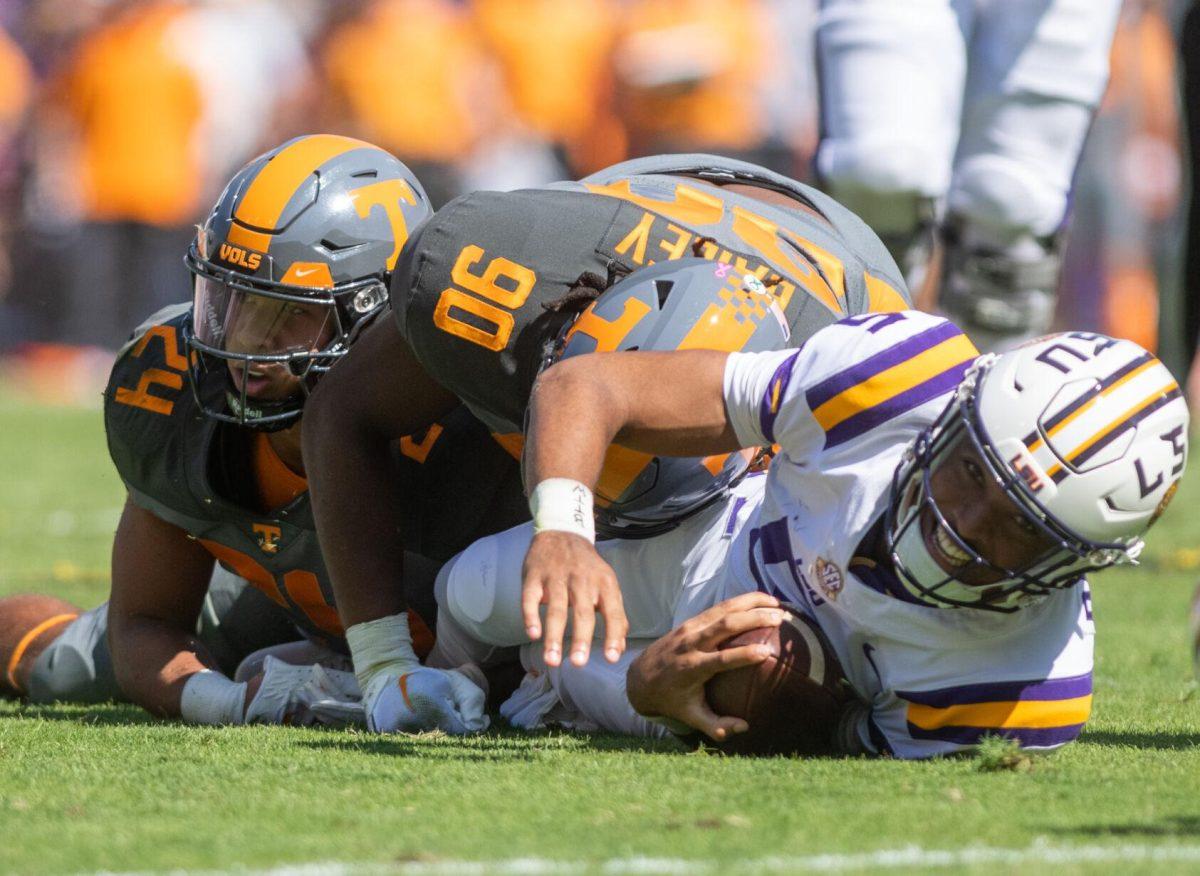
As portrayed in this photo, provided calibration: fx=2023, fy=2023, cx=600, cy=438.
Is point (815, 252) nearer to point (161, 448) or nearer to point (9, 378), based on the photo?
point (161, 448)

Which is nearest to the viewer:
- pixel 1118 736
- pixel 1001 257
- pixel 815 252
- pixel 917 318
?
pixel 917 318

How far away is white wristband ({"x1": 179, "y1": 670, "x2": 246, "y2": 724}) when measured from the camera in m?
3.87

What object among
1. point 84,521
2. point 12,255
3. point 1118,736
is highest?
point 1118,736

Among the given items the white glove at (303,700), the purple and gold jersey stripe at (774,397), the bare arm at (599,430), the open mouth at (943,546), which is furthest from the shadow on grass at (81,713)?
the open mouth at (943,546)

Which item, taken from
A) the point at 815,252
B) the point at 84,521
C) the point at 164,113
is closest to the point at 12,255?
the point at 164,113

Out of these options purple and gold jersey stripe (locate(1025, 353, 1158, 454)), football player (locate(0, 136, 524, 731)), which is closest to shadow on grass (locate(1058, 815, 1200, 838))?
purple and gold jersey stripe (locate(1025, 353, 1158, 454))

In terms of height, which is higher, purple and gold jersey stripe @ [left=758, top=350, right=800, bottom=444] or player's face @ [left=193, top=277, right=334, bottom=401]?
purple and gold jersey stripe @ [left=758, top=350, right=800, bottom=444]

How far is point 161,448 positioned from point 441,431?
56 centimetres

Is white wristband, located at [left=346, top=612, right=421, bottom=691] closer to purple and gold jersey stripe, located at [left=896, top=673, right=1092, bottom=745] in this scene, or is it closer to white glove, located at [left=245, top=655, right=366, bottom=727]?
white glove, located at [left=245, top=655, right=366, bottom=727]

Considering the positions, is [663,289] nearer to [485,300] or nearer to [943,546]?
[485,300]

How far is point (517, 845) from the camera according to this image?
256 cm

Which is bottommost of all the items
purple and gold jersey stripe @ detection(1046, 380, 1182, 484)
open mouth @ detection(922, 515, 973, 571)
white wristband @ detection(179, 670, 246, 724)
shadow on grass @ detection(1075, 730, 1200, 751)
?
white wristband @ detection(179, 670, 246, 724)

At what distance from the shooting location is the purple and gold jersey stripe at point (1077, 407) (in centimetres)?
289

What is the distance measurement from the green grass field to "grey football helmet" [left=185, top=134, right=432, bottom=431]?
704 millimetres
